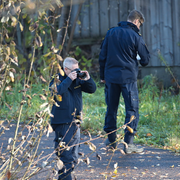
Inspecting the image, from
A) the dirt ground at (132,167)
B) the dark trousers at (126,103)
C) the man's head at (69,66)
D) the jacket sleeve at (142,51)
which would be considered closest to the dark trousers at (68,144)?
the dirt ground at (132,167)

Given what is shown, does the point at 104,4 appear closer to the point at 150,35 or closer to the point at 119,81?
the point at 150,35

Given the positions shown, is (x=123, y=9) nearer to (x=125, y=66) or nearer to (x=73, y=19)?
(x=73, y=19)

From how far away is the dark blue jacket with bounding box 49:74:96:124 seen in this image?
3055 mm

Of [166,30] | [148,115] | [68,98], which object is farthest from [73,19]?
[68,98]

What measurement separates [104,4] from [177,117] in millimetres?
4232

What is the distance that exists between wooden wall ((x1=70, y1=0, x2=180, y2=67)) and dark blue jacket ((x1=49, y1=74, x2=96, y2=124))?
14.7 feet

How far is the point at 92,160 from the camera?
163 inches

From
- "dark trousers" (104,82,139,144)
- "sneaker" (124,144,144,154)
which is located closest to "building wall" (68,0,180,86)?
"dark trousers" (104,82,139,144)

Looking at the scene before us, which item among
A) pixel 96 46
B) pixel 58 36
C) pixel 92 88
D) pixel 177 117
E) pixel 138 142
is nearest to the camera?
pixel 92 88

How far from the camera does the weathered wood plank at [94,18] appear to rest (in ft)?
28.4

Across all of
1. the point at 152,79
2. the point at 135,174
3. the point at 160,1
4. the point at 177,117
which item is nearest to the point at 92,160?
the point at 135,174

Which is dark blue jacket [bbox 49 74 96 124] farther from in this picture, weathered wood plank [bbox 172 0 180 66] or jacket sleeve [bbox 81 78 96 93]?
weathered wood plank [bbox 172 0 180 66]

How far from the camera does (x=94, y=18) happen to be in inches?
343

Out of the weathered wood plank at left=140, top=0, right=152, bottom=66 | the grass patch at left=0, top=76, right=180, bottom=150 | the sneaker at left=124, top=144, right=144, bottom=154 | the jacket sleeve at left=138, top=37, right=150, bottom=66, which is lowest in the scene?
the sneaker at left=124, top=144, right=144, bottom=154
